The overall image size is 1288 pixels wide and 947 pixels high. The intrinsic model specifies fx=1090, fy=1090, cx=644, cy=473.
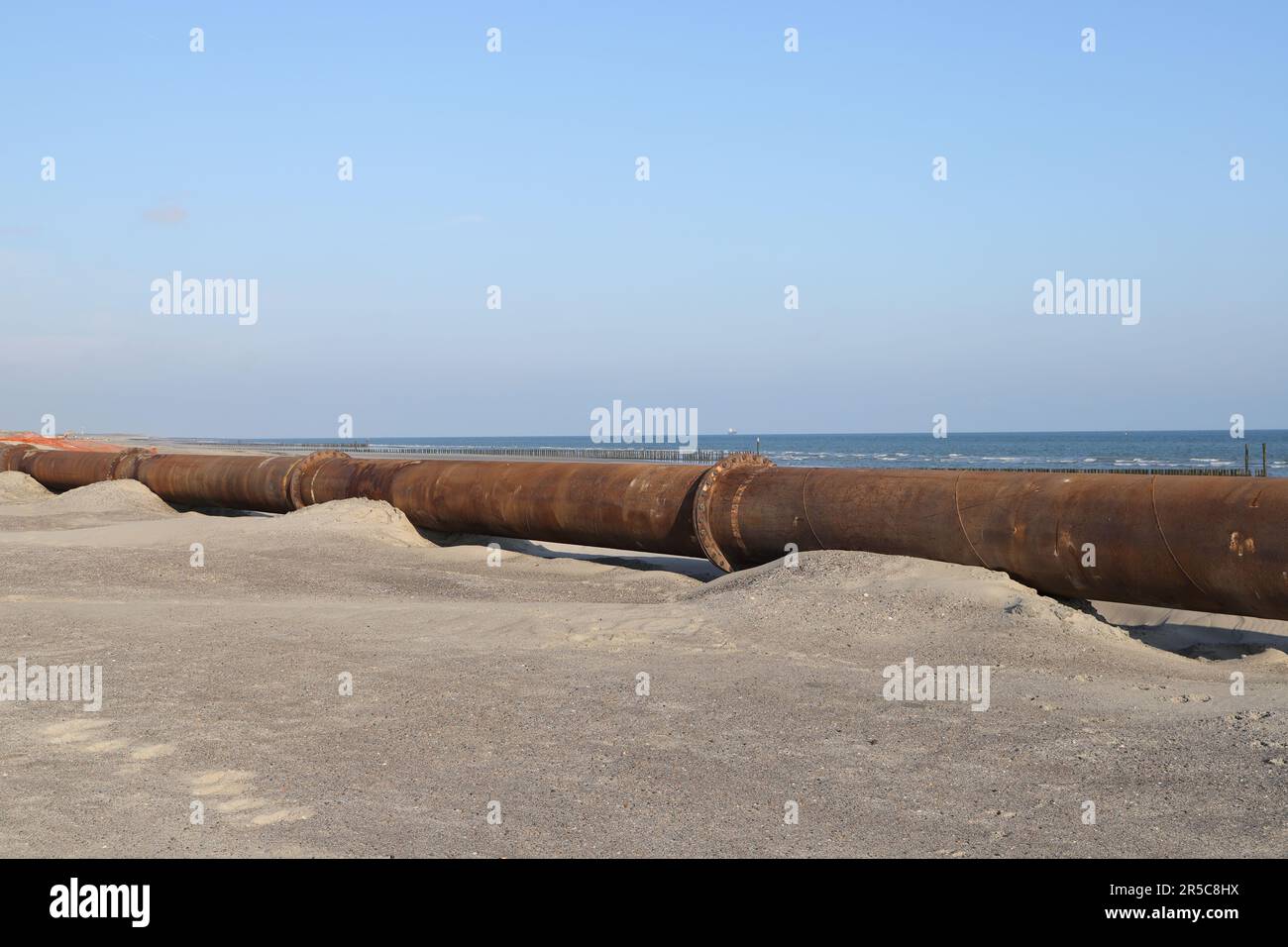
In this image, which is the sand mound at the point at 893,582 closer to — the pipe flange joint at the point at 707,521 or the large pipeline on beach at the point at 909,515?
the large pipeline on beach at the point at 909,515

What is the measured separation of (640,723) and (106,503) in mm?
14925

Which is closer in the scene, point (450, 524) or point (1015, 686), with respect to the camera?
point (1015, 686)

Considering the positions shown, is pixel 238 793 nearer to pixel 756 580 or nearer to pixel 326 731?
pixel 326 731

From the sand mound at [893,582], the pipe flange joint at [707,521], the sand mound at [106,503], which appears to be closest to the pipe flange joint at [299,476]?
the sand mound at [106,503]

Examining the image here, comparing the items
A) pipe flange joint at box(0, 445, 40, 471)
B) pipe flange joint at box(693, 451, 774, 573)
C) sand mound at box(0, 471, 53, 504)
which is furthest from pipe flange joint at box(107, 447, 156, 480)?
pipe flange joint at box(693, 451, 774, 573)

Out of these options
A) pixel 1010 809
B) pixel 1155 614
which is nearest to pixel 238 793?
pixel 1010 809

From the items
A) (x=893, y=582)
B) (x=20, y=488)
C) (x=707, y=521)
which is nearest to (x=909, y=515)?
(x=893, y=582)

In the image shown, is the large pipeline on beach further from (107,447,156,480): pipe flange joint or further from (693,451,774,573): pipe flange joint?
(107,447,156,480): pipe flange joint

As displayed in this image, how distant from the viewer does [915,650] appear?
709 cm

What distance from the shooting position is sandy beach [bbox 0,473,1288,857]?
3.98m

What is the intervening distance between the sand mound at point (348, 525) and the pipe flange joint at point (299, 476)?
1.44m

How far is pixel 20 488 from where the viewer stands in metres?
20.9

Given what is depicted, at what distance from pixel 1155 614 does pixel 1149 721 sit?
3.49 meters

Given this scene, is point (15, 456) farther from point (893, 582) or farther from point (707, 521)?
point (893, 582)
